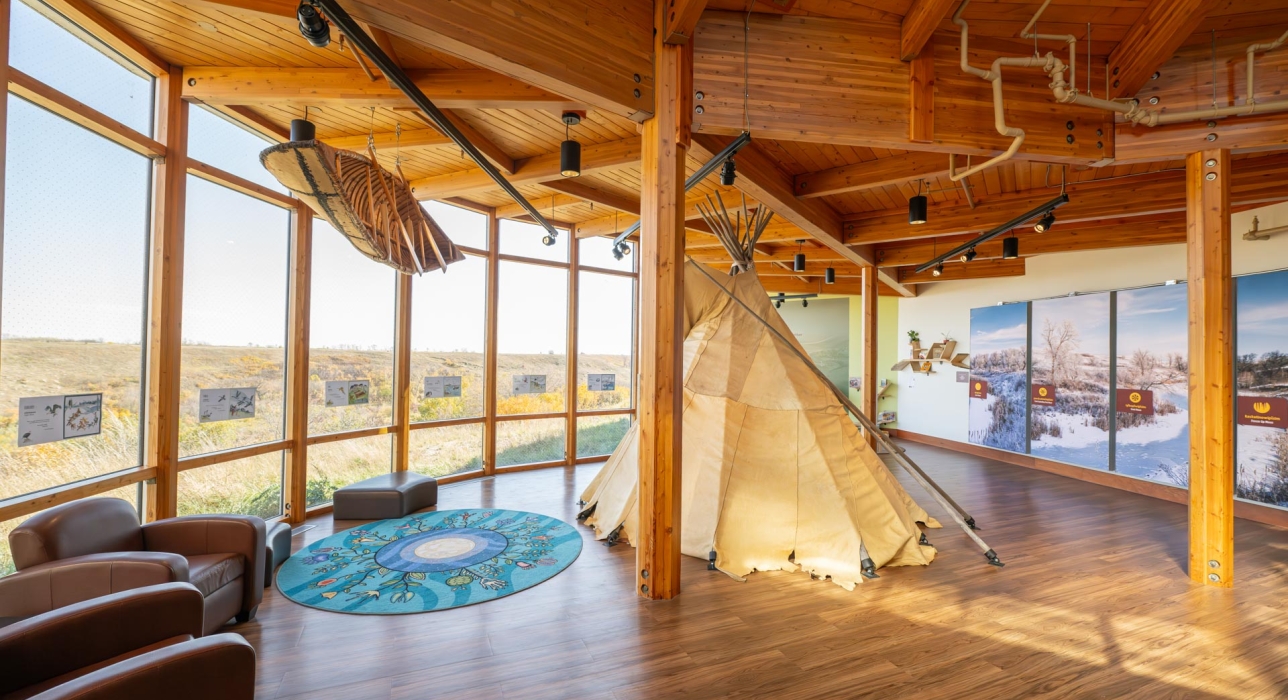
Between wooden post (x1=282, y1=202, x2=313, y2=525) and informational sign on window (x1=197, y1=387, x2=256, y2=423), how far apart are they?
0.42 m

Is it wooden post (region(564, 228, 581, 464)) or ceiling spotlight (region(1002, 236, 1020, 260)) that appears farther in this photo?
wooden post (region(564, 228, 581, 464))

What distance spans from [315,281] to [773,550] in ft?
16.7

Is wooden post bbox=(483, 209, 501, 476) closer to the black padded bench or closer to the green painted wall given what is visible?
the black padded bench

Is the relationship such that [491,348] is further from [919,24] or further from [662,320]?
[919,24]

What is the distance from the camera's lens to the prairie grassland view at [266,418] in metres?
3.01

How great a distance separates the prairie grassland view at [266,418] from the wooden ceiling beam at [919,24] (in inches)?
222

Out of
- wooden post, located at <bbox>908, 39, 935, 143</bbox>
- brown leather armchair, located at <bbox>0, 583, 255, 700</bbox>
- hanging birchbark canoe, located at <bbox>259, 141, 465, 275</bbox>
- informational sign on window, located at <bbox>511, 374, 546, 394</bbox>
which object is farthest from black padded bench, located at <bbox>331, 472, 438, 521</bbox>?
wooden post, located at <bbox>908, 39, 935, 143</bbox>

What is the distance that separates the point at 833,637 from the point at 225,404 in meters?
4.97

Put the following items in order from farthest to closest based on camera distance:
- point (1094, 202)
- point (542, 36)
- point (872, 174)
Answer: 1. point (1094, 202)
2. point (872, 174)
3. point (542, 36)

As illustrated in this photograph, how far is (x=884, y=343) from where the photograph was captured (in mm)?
11891

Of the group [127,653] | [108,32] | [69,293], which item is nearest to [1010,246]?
[127,653]

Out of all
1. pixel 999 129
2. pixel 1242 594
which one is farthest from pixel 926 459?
pixel 999 129

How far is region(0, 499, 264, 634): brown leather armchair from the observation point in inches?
96.0

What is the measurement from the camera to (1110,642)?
2973 millimetres
